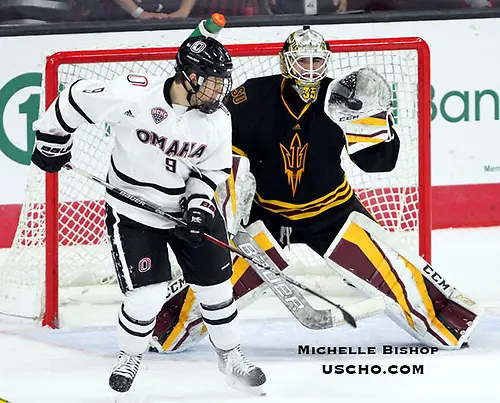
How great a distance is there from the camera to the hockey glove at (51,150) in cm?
339

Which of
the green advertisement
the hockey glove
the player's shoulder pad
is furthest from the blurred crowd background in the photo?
the hockey glove

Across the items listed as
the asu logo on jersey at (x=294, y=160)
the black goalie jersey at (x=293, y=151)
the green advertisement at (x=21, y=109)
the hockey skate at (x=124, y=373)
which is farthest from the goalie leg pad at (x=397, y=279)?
the green advertisement at (x=21, y=109)

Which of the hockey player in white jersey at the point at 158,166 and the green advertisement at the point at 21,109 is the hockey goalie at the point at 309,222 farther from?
the green advertisement at the point at 21,109

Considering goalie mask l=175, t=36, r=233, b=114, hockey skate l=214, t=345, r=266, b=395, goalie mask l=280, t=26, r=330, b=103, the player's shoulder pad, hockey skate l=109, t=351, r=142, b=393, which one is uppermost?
goalie mask l=175, t=36, r=233, b=114

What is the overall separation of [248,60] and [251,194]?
87cm

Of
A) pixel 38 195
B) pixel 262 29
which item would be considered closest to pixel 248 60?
pixel 262 29

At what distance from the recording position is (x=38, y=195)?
4.48m

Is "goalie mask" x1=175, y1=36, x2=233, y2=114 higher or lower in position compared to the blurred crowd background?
higher

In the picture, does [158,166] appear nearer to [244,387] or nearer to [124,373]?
[124,373]

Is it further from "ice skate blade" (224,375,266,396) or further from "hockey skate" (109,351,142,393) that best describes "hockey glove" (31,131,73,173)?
"ice skate blade" (224,375,266,396)

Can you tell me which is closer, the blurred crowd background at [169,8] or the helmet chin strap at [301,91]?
the helmet chin strap at [301,91]

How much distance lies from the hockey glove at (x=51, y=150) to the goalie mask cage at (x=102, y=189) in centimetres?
84

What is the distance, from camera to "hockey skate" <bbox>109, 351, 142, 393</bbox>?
133 inches

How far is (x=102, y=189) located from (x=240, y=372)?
1.47 metres
